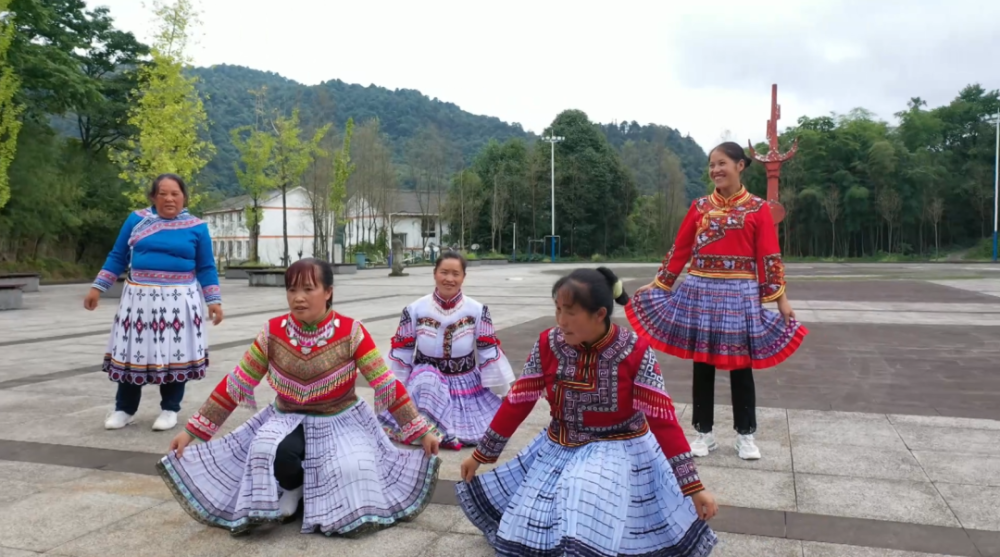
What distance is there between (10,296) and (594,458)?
14524mm

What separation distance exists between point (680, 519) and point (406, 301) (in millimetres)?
12959

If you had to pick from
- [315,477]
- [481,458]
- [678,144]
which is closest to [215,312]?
[315,477]

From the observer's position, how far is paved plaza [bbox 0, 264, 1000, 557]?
117 inches

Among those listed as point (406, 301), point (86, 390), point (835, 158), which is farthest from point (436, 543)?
point (835, 158)

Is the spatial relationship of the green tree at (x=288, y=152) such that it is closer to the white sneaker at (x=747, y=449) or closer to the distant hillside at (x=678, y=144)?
the white sneaker at (x=747, y=449)

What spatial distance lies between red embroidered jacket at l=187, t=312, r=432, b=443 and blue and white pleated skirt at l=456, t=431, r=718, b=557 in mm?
727

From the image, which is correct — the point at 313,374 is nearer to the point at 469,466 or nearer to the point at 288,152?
the point at 469,466

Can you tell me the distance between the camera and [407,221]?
59.2 metres

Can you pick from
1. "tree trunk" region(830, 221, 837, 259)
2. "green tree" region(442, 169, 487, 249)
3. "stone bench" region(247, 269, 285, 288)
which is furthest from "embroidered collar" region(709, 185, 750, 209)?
"tree trunk" region(830, 221, 837, 259)

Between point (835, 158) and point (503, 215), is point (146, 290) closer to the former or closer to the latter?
point (503, 215)

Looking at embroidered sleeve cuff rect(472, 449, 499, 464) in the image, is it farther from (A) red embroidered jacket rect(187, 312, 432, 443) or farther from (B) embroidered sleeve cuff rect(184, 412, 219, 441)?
(B) embroidered sleeve cuff rect(184, 412, 219, 441)

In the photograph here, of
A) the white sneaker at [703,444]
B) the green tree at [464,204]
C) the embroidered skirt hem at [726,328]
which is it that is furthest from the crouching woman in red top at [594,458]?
the green tree at [464,204]

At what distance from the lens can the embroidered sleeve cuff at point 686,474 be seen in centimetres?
247

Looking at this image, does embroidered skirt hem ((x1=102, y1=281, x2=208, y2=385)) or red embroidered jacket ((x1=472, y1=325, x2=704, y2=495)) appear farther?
embroidered skirt hem ((x1=102, y1=281, x2=208, y2=385))
